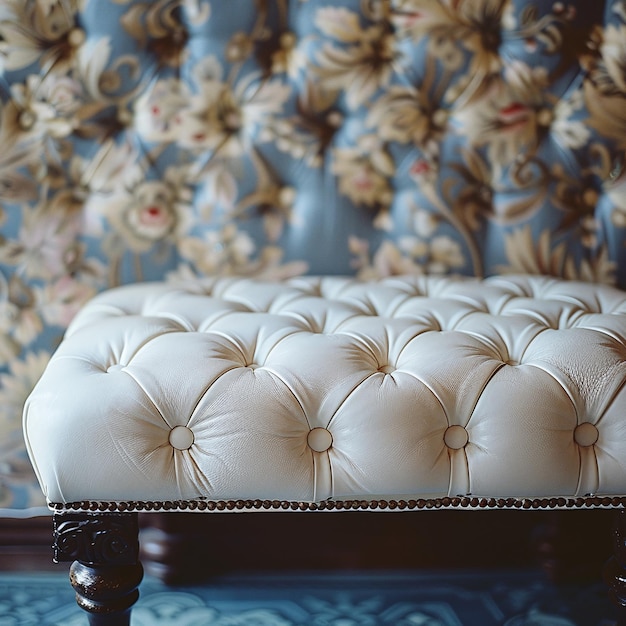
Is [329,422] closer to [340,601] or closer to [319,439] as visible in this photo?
[319,439]

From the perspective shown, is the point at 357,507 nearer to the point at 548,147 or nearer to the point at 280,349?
the point at 280,349

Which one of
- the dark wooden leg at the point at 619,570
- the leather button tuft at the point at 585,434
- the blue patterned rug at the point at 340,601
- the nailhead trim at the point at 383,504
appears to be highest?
the leather button tuft at the point at 585,434

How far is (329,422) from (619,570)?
249mm

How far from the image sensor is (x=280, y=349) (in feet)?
1.84

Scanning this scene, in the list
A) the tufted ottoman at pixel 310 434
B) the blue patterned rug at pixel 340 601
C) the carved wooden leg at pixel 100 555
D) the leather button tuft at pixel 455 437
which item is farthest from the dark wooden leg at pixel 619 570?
the carved wooden leg at pixel 100 555

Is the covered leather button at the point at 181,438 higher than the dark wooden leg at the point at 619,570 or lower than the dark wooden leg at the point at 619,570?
higher

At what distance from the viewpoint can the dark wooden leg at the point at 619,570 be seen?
21.3 inches

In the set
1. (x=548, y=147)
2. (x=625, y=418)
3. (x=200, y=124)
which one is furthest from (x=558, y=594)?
(x=200, y=124)

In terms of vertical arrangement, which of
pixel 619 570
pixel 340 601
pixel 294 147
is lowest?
pixel 340 601

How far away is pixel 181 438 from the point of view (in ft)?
1.68

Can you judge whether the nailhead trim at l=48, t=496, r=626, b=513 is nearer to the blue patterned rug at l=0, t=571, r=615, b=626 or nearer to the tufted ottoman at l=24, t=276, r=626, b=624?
the tufted ottoman at l=24, t=276, r=626, b=624

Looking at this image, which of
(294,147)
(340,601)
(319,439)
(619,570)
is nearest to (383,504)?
(319,439)

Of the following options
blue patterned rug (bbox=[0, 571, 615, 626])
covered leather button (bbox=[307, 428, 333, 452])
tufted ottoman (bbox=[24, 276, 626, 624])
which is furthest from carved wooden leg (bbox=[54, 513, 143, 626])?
blue patterned rug (bbox=[0, 571, 615, 626])

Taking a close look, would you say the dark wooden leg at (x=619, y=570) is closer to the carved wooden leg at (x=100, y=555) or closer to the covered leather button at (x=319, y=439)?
the covered leather button at (x=319, y=439)
